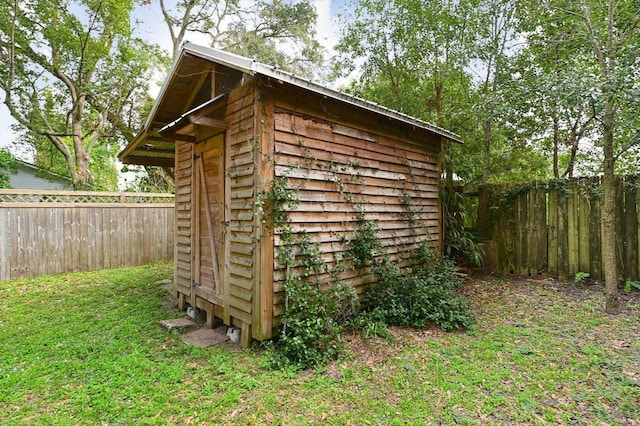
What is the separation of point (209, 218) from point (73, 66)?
1126cm

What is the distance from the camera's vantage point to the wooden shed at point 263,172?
3.34 meters

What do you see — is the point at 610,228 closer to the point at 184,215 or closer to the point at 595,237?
the point at 595,237

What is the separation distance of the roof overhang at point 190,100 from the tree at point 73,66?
5.88m

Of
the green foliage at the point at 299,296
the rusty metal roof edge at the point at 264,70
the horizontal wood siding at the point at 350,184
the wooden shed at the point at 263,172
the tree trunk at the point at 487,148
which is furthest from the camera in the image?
the tree trunk at the point at 487,148

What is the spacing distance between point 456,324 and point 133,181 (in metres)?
15.7

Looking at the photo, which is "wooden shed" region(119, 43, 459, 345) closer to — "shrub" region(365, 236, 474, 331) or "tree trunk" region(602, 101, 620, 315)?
"shrub" region(365, 236, 474, 331)

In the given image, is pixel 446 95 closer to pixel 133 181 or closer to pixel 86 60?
pixel 86 60

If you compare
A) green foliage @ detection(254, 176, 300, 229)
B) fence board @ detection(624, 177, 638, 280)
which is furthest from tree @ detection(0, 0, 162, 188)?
fence board @ detection(624, 177, 638, 280)

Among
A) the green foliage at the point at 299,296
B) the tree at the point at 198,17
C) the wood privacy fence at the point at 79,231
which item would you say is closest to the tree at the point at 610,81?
the green foliage at the point at 299,296

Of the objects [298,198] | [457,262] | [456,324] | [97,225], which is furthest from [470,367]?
[97,225]

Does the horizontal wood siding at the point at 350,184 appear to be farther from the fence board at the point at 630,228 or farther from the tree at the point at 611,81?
the fence board at the point at 630,228

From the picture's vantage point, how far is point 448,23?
692cm

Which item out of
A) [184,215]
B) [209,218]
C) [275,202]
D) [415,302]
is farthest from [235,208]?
[415,302]

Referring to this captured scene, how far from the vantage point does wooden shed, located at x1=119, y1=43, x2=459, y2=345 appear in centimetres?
334
